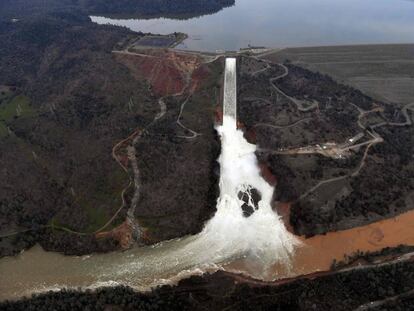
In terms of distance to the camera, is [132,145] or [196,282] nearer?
[196,282]

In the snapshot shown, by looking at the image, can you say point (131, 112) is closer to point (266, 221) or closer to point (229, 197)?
point (229, 197)

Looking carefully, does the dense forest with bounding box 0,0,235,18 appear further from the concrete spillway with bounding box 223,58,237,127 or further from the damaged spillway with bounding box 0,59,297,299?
the damaged spillway with bounding box 0,59,297,299

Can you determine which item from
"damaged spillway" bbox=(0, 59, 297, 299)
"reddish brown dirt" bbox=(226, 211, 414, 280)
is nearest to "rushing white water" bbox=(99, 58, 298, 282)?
"damaged spillway" bbox=(0, 59, 297, 299)

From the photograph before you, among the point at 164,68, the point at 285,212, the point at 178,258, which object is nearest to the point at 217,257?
the point at 178,258

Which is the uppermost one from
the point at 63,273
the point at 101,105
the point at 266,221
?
the point at 101,105

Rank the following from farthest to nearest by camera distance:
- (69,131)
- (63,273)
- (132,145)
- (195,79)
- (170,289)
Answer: (195,79) < (69,131) < (132,145) < (63,273) < (170,289)

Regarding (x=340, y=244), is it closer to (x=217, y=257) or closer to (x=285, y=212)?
(x=285, y=212)

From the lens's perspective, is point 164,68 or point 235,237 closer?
point 235,237

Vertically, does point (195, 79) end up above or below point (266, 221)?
above

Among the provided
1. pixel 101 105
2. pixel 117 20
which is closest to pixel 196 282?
pixel 101 105
